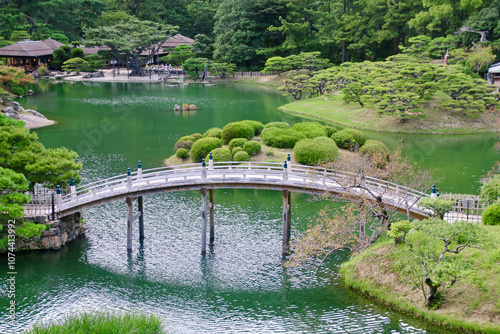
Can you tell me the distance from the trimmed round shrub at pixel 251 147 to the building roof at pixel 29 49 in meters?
75.7

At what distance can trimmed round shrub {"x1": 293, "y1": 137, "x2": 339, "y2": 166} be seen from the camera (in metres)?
41.1

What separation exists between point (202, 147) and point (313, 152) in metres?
9.32

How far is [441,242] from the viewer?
24469mm

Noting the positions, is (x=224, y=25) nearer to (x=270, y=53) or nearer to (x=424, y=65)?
(x=270, y=53)

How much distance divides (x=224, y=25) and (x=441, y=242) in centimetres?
8774

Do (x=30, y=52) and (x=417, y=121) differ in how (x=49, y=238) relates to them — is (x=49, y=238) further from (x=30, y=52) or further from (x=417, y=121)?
(x=30, y=52)

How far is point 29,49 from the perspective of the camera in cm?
10425

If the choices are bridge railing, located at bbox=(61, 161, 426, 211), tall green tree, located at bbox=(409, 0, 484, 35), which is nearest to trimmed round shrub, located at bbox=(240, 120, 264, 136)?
bridge railing, located at bbox=(61, 161, 426, 211)

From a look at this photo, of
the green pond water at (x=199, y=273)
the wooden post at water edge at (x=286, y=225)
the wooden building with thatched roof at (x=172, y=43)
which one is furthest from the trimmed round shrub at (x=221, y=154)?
the wooden building with thatched roof at (x=172, y=43)

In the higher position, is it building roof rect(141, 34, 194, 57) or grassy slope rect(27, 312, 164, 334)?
building roof rect(141, 34, 194, 57)

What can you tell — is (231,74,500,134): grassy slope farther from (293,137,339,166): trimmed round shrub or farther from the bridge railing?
the bridge railing

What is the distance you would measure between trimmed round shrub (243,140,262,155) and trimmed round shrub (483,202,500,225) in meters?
21.5

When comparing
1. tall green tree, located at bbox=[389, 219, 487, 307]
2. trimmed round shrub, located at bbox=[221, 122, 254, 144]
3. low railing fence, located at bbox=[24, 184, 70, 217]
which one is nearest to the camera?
tall green tree, located at bbox=[389, 219, 487, 307]

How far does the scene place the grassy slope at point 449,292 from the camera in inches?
838
